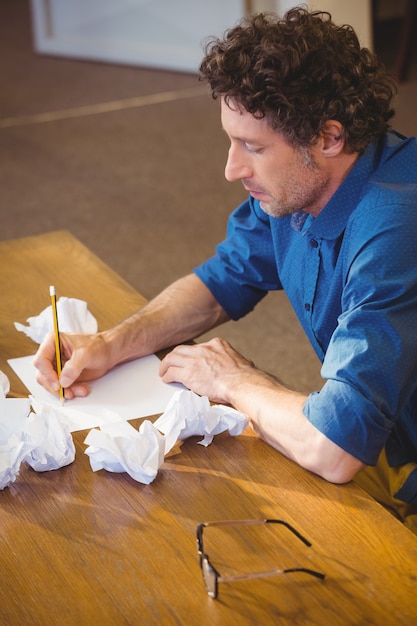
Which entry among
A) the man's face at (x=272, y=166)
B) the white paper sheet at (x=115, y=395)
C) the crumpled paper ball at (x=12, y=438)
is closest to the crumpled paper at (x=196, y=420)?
the white paper sheet at (x=115, y=395)

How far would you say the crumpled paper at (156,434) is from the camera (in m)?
1.45

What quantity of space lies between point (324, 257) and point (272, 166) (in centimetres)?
21

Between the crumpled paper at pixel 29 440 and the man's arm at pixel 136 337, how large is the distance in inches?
7.4

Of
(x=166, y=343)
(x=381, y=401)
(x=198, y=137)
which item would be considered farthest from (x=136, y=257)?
(x=381, y=401)

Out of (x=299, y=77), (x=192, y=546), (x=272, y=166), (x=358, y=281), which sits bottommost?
(x=192, y=546)

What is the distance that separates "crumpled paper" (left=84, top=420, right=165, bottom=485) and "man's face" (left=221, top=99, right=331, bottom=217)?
47 centimetres

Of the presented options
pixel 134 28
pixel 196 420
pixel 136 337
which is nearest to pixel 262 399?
pixel 196 420

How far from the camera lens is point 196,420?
1534 mm

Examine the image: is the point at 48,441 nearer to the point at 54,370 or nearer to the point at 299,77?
the point at 54,370

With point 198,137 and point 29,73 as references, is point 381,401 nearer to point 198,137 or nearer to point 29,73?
point 198,137

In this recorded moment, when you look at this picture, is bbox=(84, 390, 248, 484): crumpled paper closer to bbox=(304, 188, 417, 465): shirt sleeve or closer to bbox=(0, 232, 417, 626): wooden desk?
bbox=(0, 232, 417, 626): wooden desk

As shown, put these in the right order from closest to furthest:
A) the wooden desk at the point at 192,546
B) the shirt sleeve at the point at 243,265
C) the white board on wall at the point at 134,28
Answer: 1. the wooden desk at the point at 192,546
2. the shirt sleeve at the point at 243,265
3. the white board on wall at the point at 134,28

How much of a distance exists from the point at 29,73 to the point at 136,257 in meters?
3.07

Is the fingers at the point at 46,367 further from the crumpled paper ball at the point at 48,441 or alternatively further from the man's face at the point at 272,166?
the man's face at the point at 272,166
